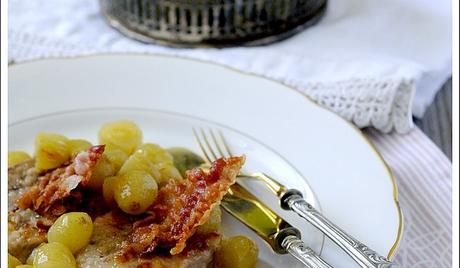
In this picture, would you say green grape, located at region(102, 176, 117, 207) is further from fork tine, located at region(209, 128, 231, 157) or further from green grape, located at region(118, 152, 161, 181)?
fork tine, located at region(209, 128, 231, 157)

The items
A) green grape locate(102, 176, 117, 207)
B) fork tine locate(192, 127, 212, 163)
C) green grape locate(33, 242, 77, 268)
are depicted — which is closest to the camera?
green grape locate(33, 242, 77, 268)

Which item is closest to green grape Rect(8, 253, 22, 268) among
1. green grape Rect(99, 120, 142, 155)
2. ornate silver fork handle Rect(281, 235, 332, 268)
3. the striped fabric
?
green grape Rect(99, 120, 142, 155)

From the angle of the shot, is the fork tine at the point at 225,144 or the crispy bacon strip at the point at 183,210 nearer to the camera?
the crispy bacon strip at the point at 183,210

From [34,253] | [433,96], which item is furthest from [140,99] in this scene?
[433,96]

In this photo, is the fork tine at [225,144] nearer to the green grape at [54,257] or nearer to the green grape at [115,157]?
the green grape at [115,157]

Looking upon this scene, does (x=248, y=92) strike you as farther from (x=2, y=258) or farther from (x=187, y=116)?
(x=2, y=258)

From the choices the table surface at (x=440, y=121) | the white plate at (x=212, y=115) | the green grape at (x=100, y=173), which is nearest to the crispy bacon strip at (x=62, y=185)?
the green grape at (x=100, y=173)

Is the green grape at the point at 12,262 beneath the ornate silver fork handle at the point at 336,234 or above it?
beneath
